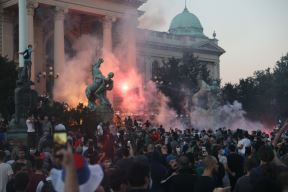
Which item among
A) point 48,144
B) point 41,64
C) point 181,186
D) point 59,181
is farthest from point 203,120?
point 59,181

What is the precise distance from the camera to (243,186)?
5812 millimetres

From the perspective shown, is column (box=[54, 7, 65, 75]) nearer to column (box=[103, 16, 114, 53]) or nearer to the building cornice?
column (box=[103, 16, 114, 53])

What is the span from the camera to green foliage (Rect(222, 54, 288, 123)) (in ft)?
187

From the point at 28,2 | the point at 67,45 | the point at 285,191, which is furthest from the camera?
the point at 67,45

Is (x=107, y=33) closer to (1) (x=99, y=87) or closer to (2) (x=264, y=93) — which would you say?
(1) (x=99, y=87)

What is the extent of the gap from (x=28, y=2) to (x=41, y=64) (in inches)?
258

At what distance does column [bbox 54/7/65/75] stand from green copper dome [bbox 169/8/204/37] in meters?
43.1

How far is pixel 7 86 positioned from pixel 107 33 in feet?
52.1

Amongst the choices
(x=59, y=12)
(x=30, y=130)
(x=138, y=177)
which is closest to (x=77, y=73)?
(x=59, y=12)

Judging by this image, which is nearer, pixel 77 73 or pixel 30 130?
pixel 30 130

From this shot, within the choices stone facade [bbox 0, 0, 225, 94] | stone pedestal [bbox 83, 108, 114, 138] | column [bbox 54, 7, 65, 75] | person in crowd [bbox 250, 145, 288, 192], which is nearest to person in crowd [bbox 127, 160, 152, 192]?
person in crowd [bbox 250, 145, 288, 192]

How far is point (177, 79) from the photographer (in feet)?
181

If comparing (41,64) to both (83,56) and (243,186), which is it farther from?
(243,186)

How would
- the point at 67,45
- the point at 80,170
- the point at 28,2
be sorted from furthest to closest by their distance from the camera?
1. the point at 67,45
2. the point at 28,2
3. the point at 80,170
